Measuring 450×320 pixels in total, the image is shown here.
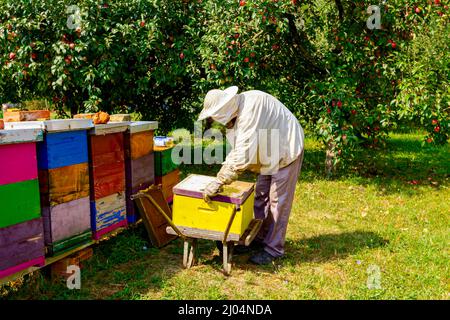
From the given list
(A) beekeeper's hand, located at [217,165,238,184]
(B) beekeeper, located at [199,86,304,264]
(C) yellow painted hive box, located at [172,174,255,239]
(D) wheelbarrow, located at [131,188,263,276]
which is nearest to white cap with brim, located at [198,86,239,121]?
(B) beekeeper, located at [199,86,304,264]

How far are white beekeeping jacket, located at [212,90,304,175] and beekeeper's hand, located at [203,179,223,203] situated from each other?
193 mm

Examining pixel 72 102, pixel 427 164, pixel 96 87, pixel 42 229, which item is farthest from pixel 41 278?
pixel 427 164

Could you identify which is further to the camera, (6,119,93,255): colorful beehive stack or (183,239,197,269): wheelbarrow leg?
(183,239,197,269): wheelbarrow leg

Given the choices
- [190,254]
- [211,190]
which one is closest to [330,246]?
[190,254]

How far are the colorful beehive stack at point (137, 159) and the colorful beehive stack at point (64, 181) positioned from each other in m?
0.63

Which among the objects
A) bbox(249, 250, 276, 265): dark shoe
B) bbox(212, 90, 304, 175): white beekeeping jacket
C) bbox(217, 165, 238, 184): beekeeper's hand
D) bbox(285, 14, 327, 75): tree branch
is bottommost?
bbox(249, 250, 276, 265): dark shoe

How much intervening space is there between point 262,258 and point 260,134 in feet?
3.93

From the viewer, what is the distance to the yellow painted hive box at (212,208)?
3764 mm

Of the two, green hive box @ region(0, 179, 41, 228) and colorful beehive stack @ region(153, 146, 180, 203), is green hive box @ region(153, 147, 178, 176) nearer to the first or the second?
colorful beehive stack @ region(153, 146, 180, 203)

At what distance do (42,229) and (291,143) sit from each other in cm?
223

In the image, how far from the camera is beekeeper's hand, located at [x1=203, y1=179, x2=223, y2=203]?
371 cm

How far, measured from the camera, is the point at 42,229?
10.8 feet

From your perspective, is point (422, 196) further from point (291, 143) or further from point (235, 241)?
point (235, 241)

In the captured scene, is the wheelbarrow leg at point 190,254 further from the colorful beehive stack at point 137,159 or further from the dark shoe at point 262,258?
the colorful beehive stack at point 137,159
